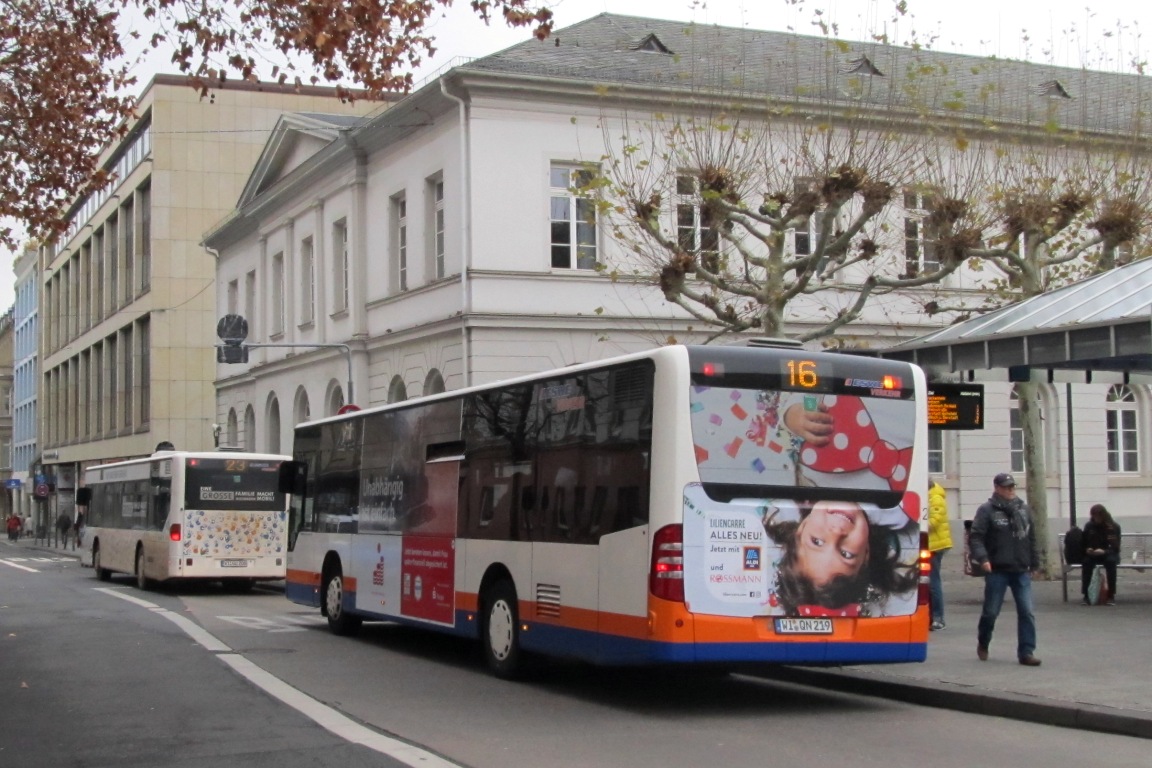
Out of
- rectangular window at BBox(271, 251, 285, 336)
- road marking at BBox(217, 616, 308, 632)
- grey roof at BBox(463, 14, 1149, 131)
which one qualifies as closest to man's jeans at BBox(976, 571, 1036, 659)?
road marking at BBox(217, 616, 308, 632)

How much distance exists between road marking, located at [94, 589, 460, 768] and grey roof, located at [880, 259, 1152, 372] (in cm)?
796

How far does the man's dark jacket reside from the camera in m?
13.9

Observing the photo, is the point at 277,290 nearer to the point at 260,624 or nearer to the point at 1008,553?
the point at 260,624

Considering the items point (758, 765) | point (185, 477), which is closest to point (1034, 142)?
point (185, 477)

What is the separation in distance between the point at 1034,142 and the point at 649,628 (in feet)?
69.1

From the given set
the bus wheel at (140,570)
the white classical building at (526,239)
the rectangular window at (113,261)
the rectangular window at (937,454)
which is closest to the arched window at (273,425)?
the white classical building at (526,239)

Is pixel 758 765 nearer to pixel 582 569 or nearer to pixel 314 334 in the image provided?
pixel 582 569

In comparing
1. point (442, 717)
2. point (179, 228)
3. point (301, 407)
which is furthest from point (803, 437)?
point (179, 228)

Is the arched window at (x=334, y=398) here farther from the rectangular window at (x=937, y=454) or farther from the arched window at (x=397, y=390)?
the rectangular window at (x=937, y=454)

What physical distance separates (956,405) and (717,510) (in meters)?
5.24

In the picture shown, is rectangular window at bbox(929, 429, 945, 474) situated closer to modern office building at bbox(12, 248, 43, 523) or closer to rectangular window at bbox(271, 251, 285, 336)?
rectangular window at bbox(271, 251, 285, 336)

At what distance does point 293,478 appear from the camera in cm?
2161

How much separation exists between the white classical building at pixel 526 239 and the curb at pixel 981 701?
1555cm

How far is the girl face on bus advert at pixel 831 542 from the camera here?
40.4 feet
